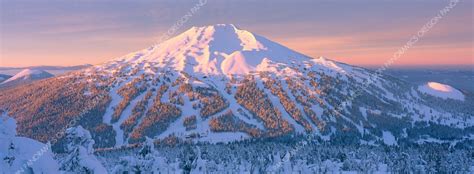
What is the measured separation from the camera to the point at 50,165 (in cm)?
4075

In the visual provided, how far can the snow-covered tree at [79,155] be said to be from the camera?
172 ft

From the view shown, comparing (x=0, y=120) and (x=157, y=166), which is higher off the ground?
(x=0, y=120)

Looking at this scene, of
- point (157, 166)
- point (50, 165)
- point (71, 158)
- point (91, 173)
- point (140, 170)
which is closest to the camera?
point (50, 165)

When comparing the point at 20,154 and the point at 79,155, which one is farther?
the point at 79,155

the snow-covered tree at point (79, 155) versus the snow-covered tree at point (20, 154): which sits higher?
the snow-covered tree at point (20, 154)

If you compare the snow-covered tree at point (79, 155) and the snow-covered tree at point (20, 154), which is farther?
the snow-covered tree at point (79, 155)

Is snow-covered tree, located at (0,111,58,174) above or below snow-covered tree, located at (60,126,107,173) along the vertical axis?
above

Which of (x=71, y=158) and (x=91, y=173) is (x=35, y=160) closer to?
(x=91, y=173)

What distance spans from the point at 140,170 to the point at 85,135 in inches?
696

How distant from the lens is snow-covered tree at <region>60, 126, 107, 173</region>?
52469 mm

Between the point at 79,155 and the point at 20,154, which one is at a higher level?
the point at 20,154

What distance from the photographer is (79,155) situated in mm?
56312

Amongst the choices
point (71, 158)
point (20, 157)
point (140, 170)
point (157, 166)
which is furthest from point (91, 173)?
point (157, 166)

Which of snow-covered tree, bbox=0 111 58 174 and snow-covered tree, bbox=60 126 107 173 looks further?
snow-covered tree, bbox=60 126 107 173
